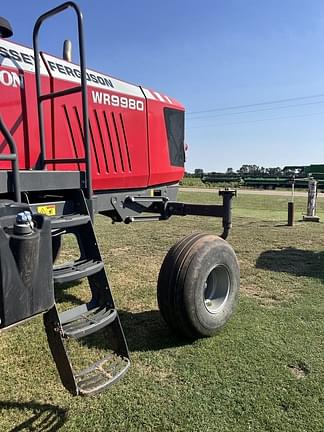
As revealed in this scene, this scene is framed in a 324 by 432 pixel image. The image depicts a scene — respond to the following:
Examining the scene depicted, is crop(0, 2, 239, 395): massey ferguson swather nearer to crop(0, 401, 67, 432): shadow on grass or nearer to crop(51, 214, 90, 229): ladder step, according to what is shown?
crop(51, 214, 90, 229): ladder step

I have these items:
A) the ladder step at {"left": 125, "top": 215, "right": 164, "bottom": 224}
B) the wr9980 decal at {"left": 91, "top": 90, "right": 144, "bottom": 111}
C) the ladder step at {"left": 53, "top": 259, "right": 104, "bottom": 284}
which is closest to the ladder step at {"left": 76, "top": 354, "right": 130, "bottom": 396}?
the ladder step at {"left": 53, "top": 259, "right": 104, "bottom": 284}

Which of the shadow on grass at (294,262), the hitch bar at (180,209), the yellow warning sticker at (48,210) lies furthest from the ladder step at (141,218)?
the shadow on grass at (294,262)

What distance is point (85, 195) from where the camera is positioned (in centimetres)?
316

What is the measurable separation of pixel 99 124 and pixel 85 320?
6.47ft

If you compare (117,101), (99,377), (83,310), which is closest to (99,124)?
(117,101)

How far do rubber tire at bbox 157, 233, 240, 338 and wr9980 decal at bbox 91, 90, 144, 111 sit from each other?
1499 millimetres

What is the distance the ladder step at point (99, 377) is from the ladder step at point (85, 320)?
0.23 metres

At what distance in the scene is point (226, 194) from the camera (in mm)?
4836

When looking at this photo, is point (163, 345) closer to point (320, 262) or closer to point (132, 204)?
point (132, 204)

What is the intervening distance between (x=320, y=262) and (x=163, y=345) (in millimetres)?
4041

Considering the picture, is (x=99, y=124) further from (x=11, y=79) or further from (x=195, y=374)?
(x=195, y=374)

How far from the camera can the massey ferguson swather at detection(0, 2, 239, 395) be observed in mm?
2107

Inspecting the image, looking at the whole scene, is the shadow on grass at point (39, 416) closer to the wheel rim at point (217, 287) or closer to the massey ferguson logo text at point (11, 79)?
the wheel rim at point (217, 287)

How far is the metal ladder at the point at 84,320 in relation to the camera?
7.68ft
